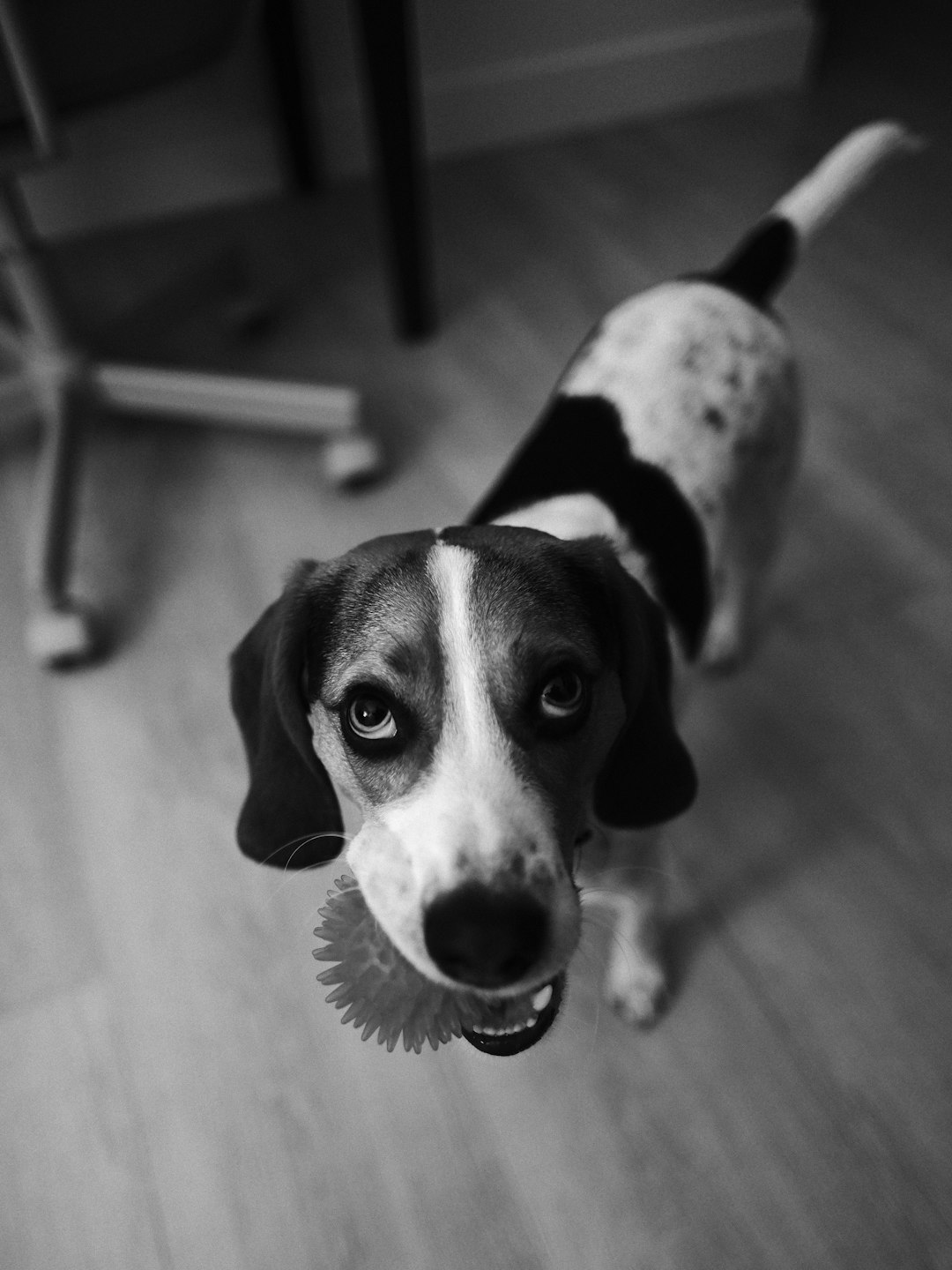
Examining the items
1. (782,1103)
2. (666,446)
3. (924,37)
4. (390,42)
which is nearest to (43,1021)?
(782,1103)

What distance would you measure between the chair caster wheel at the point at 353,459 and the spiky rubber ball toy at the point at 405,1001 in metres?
1.40

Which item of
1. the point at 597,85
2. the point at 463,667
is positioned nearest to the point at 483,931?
the point at 463,667

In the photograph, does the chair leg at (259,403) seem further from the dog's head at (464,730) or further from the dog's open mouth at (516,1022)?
the dog's open mouth at (516,1022)

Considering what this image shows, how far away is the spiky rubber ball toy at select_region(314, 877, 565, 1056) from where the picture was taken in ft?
3.19

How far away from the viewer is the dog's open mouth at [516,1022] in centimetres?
100

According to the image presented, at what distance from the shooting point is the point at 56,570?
1.99 m

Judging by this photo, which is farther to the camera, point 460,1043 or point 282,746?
point 460,1043

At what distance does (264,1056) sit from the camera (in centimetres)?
147

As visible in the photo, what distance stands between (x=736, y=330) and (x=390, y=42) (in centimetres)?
110

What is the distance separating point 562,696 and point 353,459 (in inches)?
53.1

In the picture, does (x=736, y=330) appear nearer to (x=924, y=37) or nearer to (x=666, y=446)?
(x=666, y=446)

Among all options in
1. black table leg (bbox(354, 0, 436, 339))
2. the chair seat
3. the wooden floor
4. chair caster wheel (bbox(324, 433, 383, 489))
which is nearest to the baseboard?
black table leg (bbox(354, 0, 436, 339))

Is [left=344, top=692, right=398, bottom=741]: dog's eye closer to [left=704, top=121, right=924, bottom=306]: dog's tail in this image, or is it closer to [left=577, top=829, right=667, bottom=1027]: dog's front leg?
[left=577, top=829, right=667, bottom=1027]: dog's front leg

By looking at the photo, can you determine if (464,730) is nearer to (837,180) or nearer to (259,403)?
(837,180)
